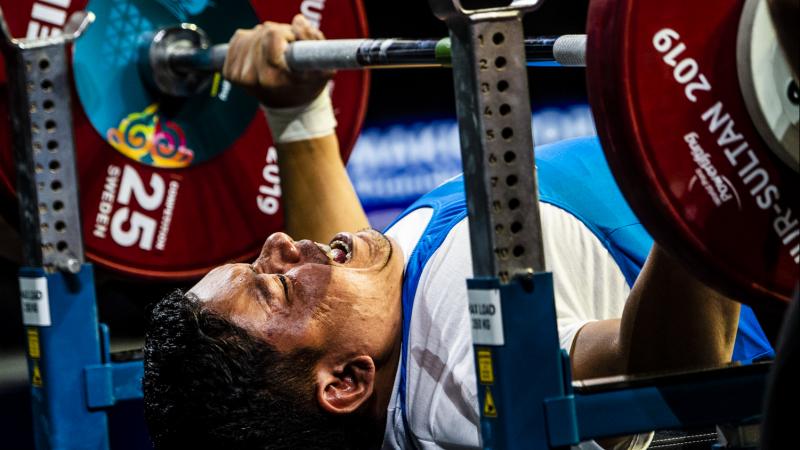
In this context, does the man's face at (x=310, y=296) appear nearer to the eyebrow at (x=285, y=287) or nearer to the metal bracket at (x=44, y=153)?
the eyebrow at (x=285, y=287)

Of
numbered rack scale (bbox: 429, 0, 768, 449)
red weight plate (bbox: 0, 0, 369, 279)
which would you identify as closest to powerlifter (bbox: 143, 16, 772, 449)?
numbered rack scale (bbox: 429, 0, 768, 449)

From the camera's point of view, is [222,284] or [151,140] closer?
[222,284]

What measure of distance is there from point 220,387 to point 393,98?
7.43 feet

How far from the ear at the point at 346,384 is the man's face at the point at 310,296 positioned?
31mm

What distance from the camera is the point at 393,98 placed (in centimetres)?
418

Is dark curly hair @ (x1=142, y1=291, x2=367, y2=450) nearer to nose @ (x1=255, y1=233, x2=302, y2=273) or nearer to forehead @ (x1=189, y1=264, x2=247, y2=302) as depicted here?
forehead @ (x1=189, y1=264, x2=247, y2=302)

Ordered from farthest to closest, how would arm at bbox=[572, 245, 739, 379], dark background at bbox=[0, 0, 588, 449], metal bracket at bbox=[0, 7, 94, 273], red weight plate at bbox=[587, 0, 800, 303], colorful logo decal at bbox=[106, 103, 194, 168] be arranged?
1. dark background at bbox=[0, 0, 588, 449]
2. colorful logo decal at bbox=[106, 103, 194, 168]
3. metal bracket at bbox=[0, 7, 94, 273]
4. arm at bbox=[572, 245, 739, 379]
5. red weight plate at bbox=[587, 0, 800, 303]

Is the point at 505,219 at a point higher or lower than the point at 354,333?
higher

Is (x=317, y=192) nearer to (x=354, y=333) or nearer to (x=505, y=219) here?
(x=354, y=333)

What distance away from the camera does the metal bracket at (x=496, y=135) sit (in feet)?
5.12

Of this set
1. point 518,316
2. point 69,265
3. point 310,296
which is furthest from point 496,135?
point 69,265

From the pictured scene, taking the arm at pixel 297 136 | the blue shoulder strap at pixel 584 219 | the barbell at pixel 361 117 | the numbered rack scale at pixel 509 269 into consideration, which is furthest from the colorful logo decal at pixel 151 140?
the numbered rack scale at pixel 509 269

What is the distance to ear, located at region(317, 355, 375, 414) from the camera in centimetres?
212

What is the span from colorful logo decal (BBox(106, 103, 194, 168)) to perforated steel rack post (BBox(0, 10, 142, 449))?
40 centimetres
